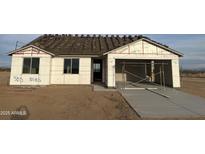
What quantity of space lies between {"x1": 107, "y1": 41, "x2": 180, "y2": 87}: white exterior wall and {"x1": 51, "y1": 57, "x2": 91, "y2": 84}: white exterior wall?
9.14 ft

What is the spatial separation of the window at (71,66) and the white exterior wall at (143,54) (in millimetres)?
3569

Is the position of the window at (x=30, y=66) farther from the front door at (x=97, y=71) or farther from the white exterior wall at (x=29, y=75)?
the front door at (x=97, y=71)

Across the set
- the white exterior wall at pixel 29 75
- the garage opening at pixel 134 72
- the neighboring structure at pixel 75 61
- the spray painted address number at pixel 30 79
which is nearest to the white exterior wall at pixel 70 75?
the neighboring structure at pixel 75 61

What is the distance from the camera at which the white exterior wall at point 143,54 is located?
1261 cm

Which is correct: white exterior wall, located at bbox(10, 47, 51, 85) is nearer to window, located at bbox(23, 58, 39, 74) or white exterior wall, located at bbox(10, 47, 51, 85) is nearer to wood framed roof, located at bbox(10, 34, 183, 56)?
window, located at bbox(23, 58, 39, 74)

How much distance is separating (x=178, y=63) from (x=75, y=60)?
31.3 ft

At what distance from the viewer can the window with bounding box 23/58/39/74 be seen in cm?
1345

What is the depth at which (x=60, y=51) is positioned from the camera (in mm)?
14383

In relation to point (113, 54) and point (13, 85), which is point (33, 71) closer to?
point (13, 85)

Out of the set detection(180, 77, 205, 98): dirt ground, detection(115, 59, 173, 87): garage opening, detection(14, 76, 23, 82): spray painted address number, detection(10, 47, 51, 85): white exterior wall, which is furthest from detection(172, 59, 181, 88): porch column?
detection(14, 76, 23, 82): spray painted address number

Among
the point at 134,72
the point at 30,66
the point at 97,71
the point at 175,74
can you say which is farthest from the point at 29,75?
the point at 175,74

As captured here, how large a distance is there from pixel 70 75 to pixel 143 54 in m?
7.07

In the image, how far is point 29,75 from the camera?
528 inches

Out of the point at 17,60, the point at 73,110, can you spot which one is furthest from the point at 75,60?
the point at 73,110
